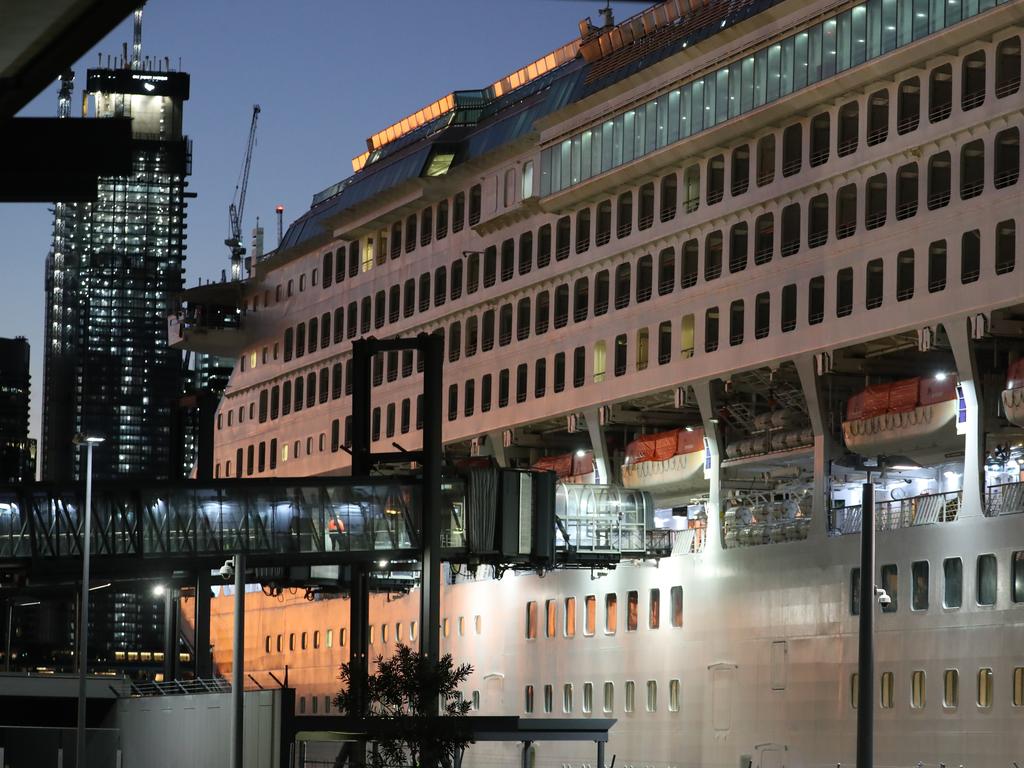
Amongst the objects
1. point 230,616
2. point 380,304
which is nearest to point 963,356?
point 380,304

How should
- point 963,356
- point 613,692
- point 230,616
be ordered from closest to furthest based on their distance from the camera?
1. point 963,356
2. point 613,692
3. point 230,616

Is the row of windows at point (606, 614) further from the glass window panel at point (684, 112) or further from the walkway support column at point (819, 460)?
the glass window panel at point (684, 112)

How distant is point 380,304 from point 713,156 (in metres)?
Answer: 20.4

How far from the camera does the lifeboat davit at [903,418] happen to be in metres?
40.2

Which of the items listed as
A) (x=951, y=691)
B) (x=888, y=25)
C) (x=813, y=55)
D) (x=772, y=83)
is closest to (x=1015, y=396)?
(x=951, y=691)

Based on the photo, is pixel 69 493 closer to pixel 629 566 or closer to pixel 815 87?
pixel 629 566

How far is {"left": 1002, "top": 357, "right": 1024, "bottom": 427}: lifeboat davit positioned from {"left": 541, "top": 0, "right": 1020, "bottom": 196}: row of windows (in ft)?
20.1

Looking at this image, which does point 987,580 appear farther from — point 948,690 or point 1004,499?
point 948,690

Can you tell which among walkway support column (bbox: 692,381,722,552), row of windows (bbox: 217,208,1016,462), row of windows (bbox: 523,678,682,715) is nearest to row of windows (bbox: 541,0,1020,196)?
row of windows (bbox: 217,208,1016,462)

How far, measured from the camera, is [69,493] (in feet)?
158

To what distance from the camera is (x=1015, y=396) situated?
37250mm

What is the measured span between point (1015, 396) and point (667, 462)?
47.9 ft

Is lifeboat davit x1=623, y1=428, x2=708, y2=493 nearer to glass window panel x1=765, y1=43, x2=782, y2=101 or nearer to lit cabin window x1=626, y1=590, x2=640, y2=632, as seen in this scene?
lit cabin window x1=626, y1=590, x2=640, y2=632

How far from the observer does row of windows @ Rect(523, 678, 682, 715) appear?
48.7m
